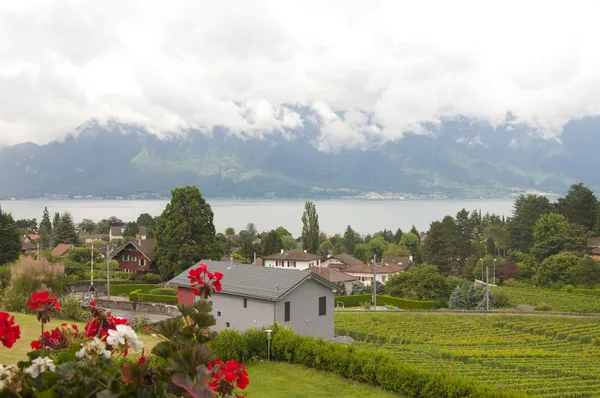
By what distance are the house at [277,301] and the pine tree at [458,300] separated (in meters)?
36.4

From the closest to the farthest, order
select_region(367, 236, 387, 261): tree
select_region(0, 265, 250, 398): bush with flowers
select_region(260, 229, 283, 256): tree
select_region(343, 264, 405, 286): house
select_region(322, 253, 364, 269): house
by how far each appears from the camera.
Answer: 1. select_region(0, 265, 250, 398): bush with flowers
2. select_region(343, 264, 405, 286): house
3. select_region(260, 229, 283, 256): tree
4. select_region(322, 253, 364, 269): house
5. select_region(367, 236, 387, 261): tree

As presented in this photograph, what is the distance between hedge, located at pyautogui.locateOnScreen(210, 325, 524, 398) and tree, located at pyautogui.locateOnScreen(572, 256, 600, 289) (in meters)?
60.9

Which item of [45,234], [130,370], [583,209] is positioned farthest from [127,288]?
[45,234]

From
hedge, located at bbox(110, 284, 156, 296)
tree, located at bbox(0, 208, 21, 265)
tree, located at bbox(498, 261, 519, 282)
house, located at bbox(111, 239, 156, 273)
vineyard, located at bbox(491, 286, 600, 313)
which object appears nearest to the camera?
hedge, located at bbox(110, 284, 156, 296)

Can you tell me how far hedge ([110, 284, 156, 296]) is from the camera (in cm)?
5134

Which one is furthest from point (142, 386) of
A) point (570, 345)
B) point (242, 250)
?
point (242, 250)

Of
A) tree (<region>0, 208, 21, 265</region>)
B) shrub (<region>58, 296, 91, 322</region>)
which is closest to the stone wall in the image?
shrub (<region>58, 296, 91, 322</region>)

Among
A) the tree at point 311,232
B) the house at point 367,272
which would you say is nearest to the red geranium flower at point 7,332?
the house at point 367,272

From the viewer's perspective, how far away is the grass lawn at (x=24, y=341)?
17502 mm

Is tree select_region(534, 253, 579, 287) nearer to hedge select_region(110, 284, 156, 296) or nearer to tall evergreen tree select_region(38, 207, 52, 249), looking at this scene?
hedge select_region(110, 284, 156, 296)

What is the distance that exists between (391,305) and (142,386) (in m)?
55.1

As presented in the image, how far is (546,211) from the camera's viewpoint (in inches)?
3863

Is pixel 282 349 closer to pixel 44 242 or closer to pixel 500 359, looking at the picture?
pixel 500 359

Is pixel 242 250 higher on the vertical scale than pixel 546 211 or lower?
lower
